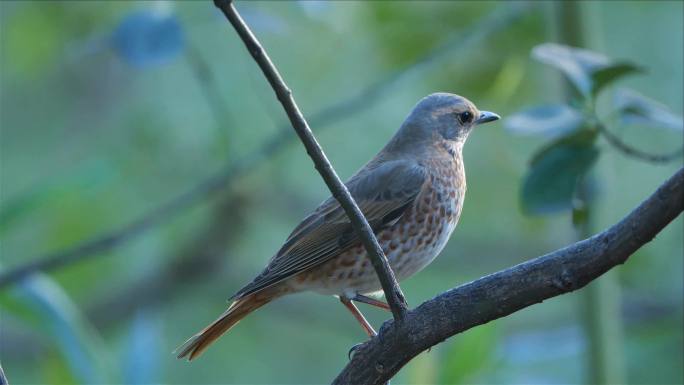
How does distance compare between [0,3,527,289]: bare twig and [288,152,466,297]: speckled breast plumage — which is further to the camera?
[0,3,527,289]: bare twig

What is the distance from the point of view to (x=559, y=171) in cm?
443

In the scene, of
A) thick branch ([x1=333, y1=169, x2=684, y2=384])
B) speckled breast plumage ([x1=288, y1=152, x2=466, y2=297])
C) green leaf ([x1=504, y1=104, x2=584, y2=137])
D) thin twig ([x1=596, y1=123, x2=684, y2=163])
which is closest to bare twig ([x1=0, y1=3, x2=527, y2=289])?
speckled breast plumage ([x1=288, y1=152, x2=466, y2=297])

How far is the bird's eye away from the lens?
17.9 feet

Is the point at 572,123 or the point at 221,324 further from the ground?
the point at 221,324

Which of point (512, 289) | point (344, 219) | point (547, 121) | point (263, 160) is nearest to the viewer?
point (512, 289)

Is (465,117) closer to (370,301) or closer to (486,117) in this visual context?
(486,117)

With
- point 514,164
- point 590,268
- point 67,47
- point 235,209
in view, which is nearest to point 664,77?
point 514,164

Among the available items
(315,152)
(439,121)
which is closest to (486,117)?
(439,121)

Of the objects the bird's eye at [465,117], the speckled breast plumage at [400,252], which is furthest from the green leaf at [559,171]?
the bird's eye at [465,117]

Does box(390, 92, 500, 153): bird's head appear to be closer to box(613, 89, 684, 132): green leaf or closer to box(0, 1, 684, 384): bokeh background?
box(0, 1, 684, 384): bokeh background

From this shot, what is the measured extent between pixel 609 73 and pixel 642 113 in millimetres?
210

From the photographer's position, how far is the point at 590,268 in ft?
8.91

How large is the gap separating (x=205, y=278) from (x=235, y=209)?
558 mm

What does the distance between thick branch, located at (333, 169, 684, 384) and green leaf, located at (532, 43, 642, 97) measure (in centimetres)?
162
